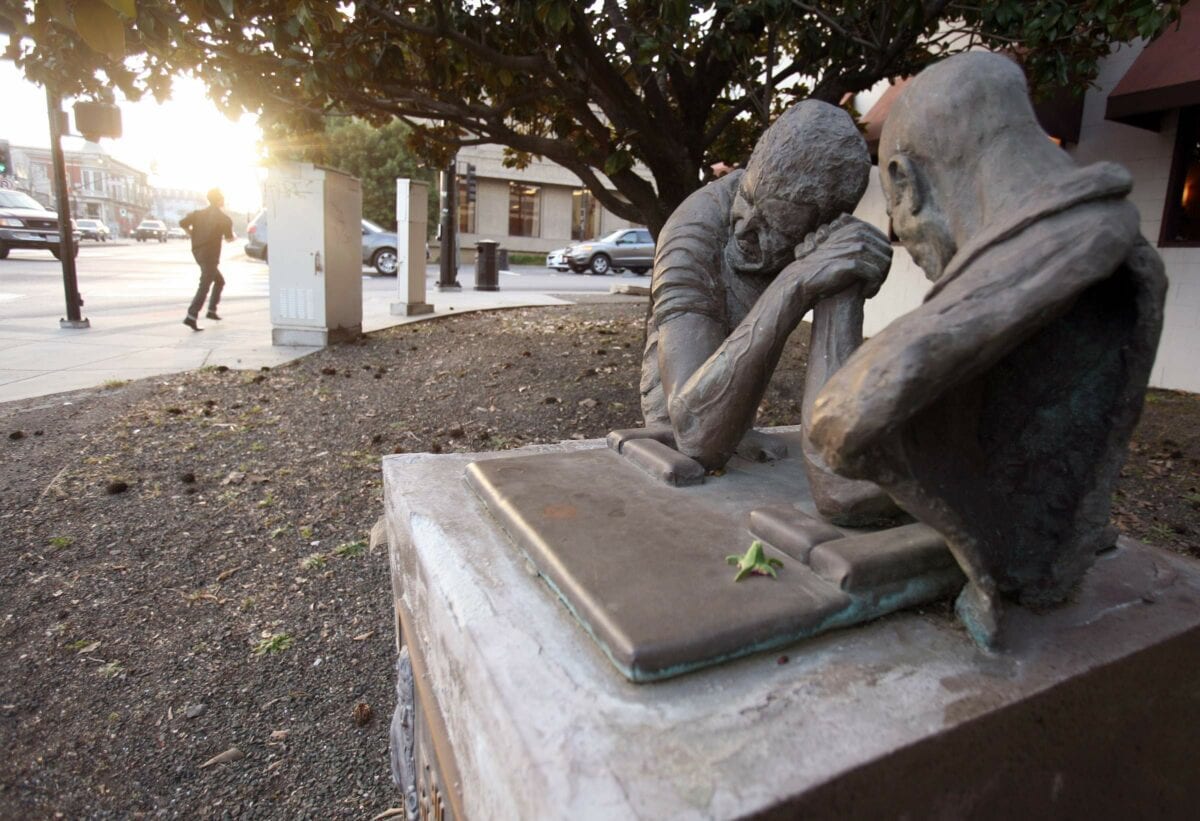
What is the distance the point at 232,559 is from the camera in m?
3.22

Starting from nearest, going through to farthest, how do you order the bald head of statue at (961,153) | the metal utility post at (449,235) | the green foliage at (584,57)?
the bald head of statue at (961,153) → the green foliage at (584,57) → the metal utility post at (449,235)

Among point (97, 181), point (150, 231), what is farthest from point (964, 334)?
point (97, 181)

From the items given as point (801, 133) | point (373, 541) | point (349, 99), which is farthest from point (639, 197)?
point (801, 133)

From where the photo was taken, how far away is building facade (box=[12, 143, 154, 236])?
63844 mm

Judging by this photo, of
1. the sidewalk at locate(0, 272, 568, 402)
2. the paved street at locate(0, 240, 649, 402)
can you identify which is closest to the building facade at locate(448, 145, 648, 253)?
the paved street at locate(0, 240, 649, 402)

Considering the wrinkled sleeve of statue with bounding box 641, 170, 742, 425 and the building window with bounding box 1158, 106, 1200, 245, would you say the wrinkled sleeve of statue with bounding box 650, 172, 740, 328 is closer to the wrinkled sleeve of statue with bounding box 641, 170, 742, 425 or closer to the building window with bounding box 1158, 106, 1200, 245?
the wrinkled sleeve of statue with bounding box 641, 170, 742, 425

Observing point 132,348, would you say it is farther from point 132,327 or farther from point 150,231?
point 150,231

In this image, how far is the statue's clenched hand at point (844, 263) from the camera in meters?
1.68

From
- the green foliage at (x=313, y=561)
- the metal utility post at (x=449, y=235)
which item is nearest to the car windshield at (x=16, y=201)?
the metal utility post at (x=449, y=235)

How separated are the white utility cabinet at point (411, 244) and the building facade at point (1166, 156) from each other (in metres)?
6.01

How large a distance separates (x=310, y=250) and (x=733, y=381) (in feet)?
20.4

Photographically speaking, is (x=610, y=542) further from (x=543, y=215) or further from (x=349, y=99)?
(x=543, y=215)

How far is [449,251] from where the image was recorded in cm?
1352

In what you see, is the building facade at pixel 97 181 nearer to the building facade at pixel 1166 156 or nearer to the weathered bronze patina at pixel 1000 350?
the building facade at pixel 1166 156
